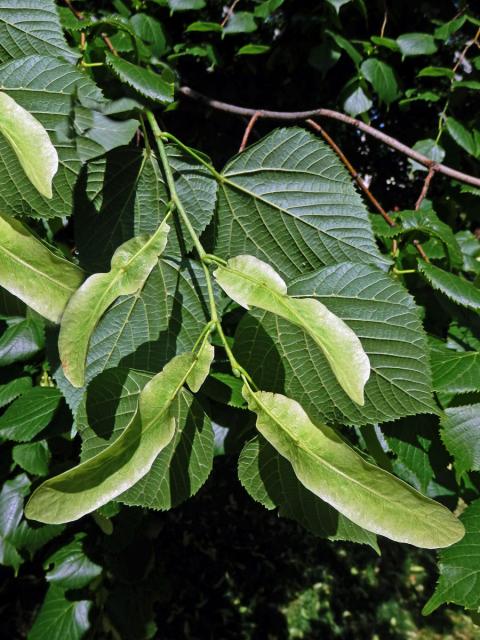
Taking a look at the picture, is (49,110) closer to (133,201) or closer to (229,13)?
(133,201)

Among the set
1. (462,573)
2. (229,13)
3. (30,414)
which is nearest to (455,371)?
(462,573)

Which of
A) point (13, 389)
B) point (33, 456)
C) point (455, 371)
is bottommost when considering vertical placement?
point (33, 456)

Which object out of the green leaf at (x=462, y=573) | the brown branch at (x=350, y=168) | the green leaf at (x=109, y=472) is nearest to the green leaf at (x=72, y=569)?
the green leaf at (x=462, y=573)

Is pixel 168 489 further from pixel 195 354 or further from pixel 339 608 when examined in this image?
pixel 339 608

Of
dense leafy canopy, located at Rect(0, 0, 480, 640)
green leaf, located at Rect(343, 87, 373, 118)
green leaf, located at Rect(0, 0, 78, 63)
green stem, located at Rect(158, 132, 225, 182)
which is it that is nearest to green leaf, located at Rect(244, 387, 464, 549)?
dense leafy canopy, located at Rect(0, 0, 480, 640)

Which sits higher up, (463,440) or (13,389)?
(463,440)

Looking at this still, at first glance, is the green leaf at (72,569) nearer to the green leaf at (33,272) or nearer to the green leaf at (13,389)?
the green leaf at (13,389)
